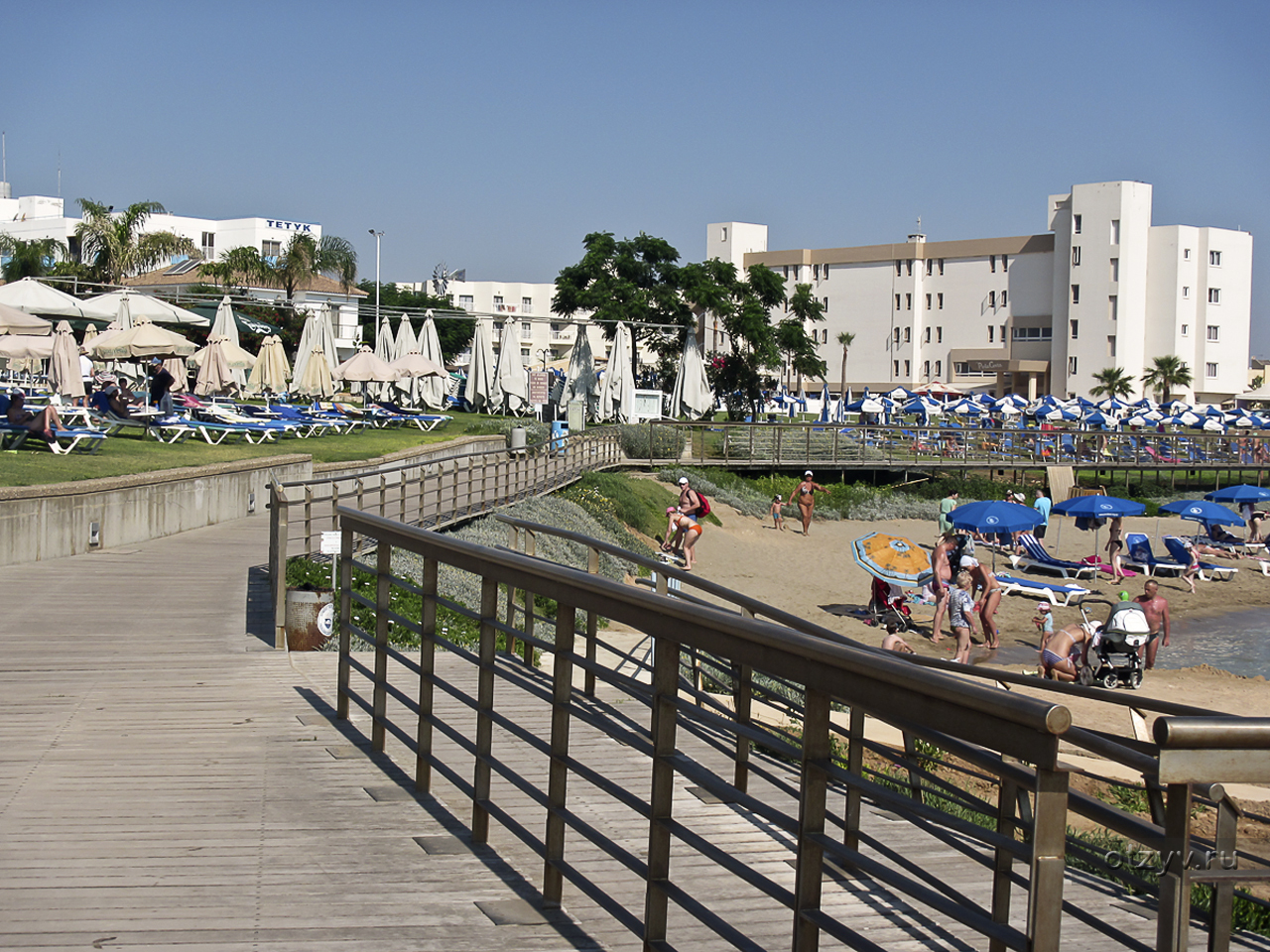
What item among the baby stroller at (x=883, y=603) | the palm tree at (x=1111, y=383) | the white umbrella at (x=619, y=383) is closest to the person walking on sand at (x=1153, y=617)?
the baby stroller at (x=883, y=603)

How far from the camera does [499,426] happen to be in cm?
3544

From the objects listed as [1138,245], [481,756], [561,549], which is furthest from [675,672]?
[1138,245]

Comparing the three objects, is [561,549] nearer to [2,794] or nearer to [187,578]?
[187,578]

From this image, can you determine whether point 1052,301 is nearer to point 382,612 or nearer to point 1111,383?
point 1111,383

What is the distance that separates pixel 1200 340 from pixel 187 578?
8918cm

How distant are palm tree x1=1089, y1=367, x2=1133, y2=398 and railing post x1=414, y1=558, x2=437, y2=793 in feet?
277

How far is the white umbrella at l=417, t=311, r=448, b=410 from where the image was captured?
36.6 metres

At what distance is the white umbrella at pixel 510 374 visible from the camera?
135 feet

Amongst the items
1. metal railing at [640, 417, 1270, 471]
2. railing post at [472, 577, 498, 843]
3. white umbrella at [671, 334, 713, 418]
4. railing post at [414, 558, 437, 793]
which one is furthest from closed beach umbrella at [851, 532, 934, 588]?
white umbrella at [671, 334, 713, 418]

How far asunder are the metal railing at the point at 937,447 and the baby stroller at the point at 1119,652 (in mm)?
20120

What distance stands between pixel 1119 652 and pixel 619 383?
1044 inches

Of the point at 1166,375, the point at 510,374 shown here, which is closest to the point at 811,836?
the point at 510,374

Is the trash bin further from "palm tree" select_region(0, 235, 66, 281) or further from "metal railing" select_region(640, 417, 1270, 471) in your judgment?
"palm tree" select_region(0, 235, 66, 281)

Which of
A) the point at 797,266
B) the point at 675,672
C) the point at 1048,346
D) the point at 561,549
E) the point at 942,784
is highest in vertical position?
the point at 797,266
